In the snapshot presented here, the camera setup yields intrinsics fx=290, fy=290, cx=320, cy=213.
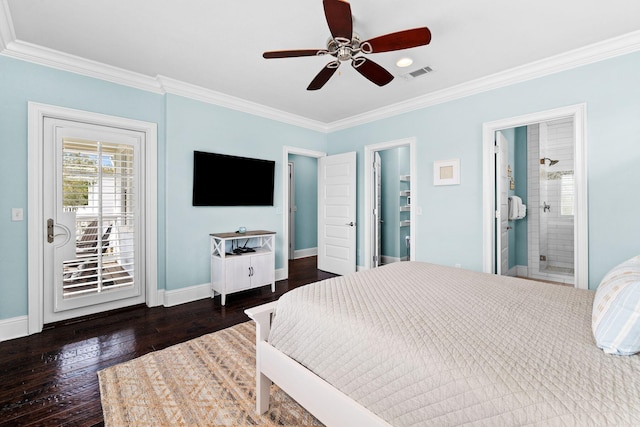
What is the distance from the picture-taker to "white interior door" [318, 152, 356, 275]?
15.2ft

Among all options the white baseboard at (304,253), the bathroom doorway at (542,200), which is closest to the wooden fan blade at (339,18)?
the bathroom doorway at (542,200)

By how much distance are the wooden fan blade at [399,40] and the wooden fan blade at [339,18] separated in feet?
0.55

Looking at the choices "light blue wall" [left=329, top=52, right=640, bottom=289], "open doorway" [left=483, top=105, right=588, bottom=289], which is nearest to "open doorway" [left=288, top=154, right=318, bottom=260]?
"light blue wall" [left=329, top=52, right=640, bottom=289]

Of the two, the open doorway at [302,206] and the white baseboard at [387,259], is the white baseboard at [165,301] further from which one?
the white baseboard at [387,259]

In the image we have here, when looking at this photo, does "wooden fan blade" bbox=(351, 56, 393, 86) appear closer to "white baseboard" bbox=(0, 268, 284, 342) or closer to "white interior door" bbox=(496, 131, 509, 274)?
"white interior door" bbox=(496, 131, 509, 274)

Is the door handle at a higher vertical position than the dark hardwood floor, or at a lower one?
higher

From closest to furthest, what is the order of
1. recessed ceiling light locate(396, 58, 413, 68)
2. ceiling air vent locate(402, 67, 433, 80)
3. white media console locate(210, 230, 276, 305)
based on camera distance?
1. recessed ceiling light locate(396, 58, 413, 68)
2. ceiling air vent locate(402, 67, 433, 80)
3. white media console locate(210, 230, 276, 305)

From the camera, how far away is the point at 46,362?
217 cm

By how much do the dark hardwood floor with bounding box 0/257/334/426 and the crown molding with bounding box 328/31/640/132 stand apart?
3.17 metres

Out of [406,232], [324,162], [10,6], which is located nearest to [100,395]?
[10,6]

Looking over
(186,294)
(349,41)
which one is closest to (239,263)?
(186,294)

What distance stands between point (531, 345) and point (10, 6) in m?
3.75

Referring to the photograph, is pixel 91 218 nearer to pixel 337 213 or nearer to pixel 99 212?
pixel 99 212

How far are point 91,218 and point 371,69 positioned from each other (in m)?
3.10
